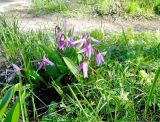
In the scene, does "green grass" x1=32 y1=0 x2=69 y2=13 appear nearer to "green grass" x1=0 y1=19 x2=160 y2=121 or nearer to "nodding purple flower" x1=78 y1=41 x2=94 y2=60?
"green grass" x1=0 y1=19 x2=160 y2=121

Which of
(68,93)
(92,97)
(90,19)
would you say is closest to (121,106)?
(92,97)

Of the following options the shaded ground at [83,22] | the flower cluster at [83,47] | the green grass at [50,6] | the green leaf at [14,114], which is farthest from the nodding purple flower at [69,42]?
the green grass at [50,6]

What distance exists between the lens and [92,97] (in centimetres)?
254

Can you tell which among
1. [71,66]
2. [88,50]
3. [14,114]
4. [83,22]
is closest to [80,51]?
[88,50]

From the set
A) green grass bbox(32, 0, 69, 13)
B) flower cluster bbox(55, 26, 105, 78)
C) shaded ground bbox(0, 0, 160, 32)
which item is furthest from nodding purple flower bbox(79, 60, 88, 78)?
green grass bbox(32, 0, 69, 13)

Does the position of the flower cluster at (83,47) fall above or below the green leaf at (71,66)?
above

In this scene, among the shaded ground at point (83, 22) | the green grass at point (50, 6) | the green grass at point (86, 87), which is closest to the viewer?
the green grass at point (86, 87)

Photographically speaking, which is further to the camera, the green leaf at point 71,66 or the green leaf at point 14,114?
the green leaf at point 71,66

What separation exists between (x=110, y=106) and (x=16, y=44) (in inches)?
45.3

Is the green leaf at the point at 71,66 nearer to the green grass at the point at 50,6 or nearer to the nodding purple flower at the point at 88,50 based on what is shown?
the nodding purple flower at the point at 88,50

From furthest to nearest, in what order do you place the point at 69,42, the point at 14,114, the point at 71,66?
the point at 69,42, the point at 71,66, the point at 14,114

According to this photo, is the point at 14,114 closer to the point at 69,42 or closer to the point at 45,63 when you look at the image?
the point at 45,63

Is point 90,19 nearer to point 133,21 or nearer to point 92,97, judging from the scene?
point 133,21

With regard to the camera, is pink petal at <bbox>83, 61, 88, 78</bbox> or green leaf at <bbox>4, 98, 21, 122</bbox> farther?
pink petal at <bbox>83, 61, 88, 78</bbox>
